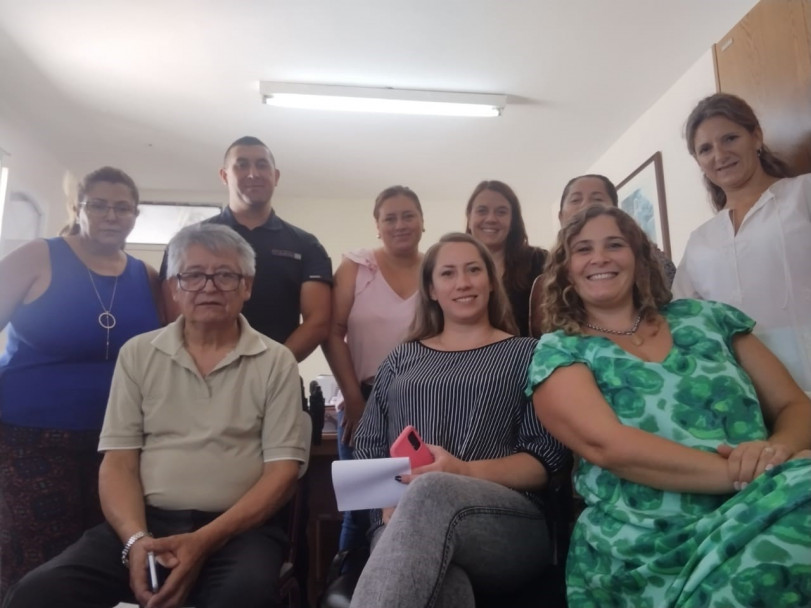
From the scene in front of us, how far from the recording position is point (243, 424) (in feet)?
4.99

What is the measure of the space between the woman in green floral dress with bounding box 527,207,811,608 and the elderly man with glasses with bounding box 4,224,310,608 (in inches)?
26.3

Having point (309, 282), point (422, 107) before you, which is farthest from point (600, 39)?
point (309, 282)

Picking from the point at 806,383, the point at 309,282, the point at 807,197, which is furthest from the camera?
the point at 309,282

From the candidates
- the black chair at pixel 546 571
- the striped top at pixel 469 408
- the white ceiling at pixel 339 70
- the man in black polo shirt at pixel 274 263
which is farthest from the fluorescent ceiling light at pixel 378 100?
the black chair at pixel 546 571

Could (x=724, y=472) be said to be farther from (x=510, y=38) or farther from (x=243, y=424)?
(x=510, y=38)

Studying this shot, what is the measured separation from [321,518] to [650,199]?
2769mm

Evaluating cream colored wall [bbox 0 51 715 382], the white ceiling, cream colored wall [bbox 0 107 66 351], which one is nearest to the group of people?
the white ceiling

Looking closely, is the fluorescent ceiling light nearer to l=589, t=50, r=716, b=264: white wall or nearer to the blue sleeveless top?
l=589, t=50, r=716, b=264: white wall

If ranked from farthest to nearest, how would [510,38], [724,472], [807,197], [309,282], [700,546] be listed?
1. [510,38]
2. [309,282]
3. [807,197]
4. [724,472]
5. [700,546]

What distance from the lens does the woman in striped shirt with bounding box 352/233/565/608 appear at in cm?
105

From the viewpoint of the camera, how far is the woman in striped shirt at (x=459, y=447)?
1.05 metres

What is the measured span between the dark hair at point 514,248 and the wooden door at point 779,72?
2.85 ft

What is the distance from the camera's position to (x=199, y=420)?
1.51 metres

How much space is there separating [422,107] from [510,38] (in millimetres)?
801
